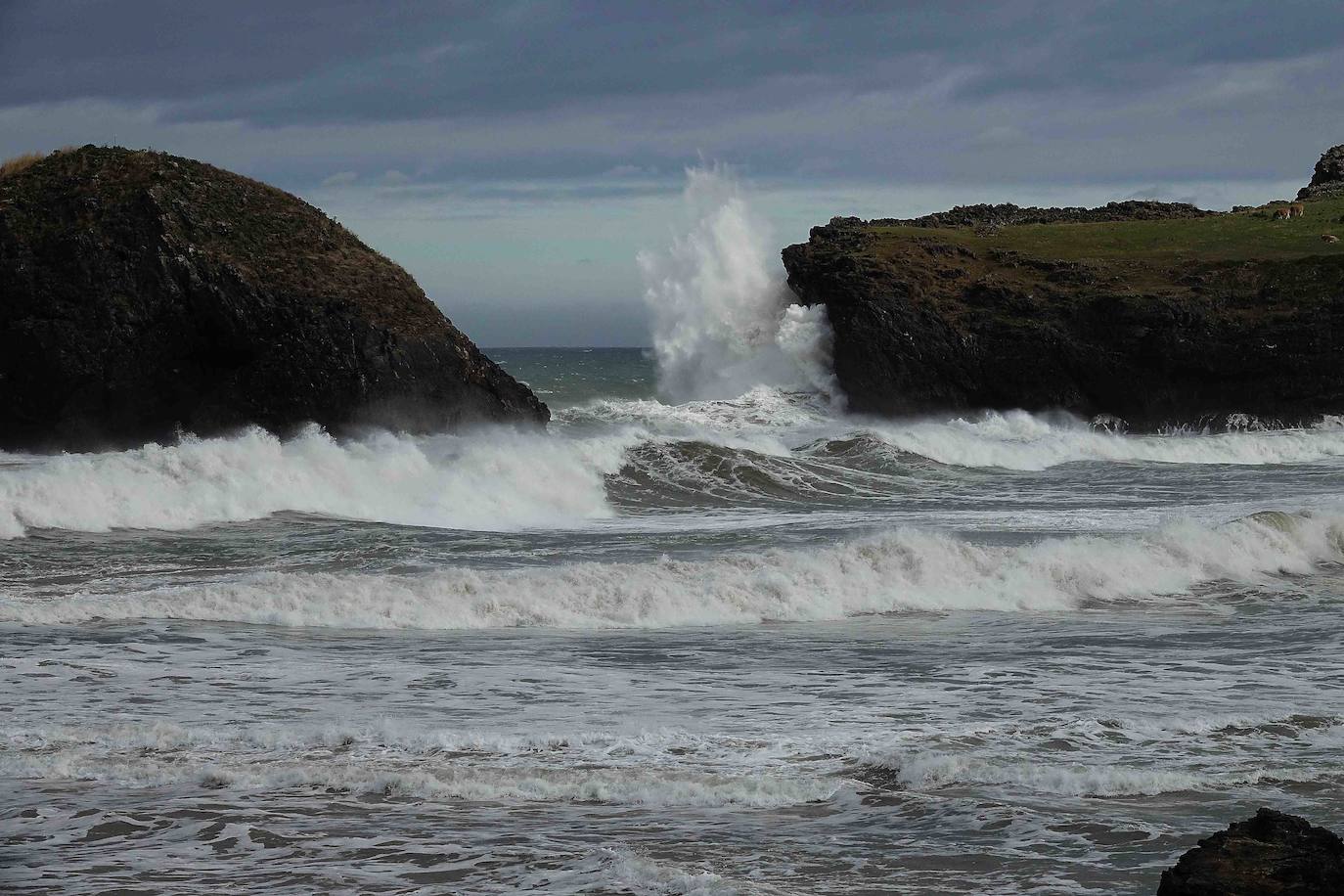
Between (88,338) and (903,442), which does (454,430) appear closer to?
(88,338)

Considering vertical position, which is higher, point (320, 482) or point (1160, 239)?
point (1160, 239)

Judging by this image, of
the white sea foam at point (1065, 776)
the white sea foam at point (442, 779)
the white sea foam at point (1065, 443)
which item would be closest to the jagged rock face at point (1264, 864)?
the white sea foam at point (1065, 776)

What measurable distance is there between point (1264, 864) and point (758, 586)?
33.6ft

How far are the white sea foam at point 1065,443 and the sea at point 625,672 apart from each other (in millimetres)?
5379

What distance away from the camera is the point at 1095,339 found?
37.2 m

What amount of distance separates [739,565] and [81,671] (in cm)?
755

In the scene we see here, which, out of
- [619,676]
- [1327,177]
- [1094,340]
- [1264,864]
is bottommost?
[619,676]

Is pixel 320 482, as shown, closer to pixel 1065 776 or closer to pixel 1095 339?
pixel 1065 776

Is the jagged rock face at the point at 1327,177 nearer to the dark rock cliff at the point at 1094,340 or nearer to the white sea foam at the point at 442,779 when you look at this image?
the dark rock cliff at the point at 1094,340

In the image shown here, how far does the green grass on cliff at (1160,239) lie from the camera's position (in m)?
41.5

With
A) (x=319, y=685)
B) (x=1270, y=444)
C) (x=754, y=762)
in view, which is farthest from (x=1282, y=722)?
(x=1270, y=444)

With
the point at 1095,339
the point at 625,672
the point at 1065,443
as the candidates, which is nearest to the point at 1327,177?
the point at 1095,339

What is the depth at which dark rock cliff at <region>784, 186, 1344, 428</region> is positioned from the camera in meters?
36.5

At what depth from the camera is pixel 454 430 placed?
24719mm
